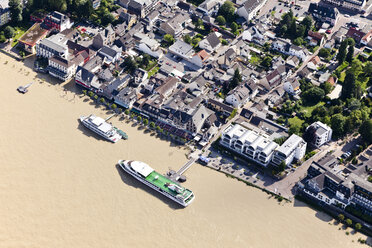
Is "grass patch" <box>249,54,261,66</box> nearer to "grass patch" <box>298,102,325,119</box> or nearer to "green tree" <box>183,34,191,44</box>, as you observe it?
"green tree" <box>183,34,191,44</box>

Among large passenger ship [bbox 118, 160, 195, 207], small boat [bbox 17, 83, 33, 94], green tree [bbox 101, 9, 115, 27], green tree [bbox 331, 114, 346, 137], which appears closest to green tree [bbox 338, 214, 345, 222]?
green tree [bbox 331, 114, 346, 137]

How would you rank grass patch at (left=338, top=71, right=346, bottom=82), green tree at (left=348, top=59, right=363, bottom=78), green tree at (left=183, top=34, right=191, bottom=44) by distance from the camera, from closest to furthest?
green tree at (left=348, top=59, right=363, bottom=78) → grass patch at (left=338, top=71, right=346, bottom=82) → green tree at (left=183, top=34, right=191, bottom=44)

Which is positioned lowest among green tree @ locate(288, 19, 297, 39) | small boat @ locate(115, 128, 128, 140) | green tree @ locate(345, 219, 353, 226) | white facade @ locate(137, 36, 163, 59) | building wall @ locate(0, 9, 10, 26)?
green tree @ locate(345, 219, 353, 226)

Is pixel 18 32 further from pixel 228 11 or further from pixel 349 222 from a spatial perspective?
pixel 349 222

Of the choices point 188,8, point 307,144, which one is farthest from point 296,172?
point 188,8

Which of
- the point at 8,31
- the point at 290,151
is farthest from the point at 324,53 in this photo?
the point at 8,31

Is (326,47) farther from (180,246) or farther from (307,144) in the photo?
(180,246)

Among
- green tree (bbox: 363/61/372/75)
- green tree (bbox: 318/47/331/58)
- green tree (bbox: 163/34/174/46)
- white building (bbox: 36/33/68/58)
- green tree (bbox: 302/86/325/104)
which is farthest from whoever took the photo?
green tree (bbox: 318/47/331/58)
